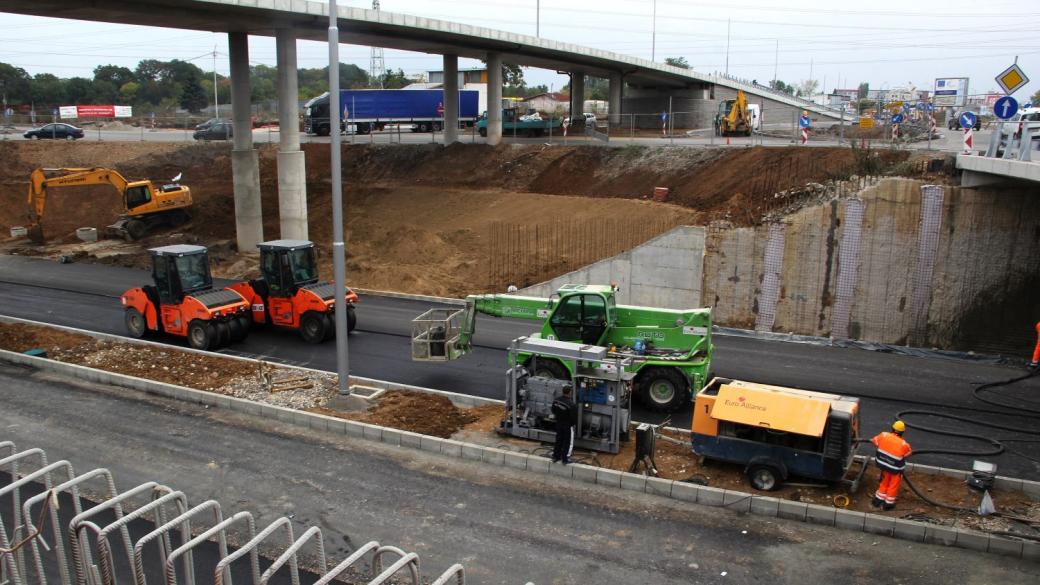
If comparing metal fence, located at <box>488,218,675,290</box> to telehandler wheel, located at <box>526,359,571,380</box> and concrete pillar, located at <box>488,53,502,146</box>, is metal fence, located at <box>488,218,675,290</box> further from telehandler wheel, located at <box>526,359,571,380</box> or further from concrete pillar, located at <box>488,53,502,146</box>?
concrete pillar, located at <box>488,53,502,146</box>

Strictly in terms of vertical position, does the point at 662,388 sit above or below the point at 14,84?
below

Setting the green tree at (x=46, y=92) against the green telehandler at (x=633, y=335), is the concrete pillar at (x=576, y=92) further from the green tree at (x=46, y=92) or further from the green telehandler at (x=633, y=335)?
the green tree at (x=46, y=92)

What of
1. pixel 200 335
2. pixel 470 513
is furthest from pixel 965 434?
pixel 200 335

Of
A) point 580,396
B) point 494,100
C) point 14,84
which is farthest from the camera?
point 14,84

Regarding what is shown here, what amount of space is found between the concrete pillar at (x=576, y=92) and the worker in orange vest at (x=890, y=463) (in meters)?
42.8

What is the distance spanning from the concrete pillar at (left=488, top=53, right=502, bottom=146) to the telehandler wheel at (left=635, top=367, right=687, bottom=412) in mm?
25286

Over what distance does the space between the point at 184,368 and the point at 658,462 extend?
10534 mm

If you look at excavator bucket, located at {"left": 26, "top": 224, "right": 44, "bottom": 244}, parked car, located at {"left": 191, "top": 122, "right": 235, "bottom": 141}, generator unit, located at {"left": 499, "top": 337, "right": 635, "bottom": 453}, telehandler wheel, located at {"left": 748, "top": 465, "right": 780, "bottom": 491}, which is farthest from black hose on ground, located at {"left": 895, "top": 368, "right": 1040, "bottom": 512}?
parked car, located at {"left": 191, "top": 122, "right": 235, "bottom": 141}

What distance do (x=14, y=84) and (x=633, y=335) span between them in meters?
93.3

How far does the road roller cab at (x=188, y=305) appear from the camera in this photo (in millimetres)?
18672

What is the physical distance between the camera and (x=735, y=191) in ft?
89.5

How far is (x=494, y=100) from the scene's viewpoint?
129ft

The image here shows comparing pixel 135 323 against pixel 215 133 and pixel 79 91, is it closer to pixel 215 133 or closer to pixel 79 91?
pixel 215 133

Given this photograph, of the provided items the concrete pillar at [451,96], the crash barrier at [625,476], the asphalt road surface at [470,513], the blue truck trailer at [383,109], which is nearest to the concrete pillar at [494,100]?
the concrete pillar at [451,96]
